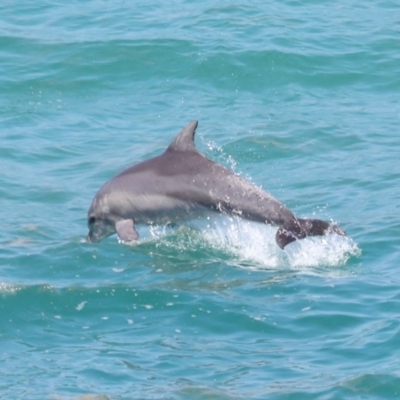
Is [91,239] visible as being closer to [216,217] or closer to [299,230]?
[216,217]

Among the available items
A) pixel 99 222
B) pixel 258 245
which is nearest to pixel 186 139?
pixel 258 245

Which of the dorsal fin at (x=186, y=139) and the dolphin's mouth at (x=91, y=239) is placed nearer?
the dorsal fin at (x=186, y=139)

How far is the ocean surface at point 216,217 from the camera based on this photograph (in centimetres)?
995

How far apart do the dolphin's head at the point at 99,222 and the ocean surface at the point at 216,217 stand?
0.60 ft

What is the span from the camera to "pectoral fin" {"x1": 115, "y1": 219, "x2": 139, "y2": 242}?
12.6 m

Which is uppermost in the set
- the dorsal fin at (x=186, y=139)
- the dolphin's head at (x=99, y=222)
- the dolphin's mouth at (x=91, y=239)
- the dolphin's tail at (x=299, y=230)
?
the dorsal fin at (x=186, y=139)

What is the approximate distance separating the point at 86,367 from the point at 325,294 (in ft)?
9.68

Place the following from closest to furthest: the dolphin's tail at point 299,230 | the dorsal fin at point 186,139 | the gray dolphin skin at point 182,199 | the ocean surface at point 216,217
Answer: the ocean surface at point 216,217, the dolphin's tail at point 299,230, the gray dolphin skin at point 182,199, the dorsal fin at point 186,139

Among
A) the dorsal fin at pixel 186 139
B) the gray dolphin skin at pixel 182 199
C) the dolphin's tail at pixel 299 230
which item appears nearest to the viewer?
the dolphin's tail at pixel 299 230

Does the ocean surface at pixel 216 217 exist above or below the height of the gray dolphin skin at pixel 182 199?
below

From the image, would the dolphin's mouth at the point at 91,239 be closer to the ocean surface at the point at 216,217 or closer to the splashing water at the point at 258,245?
the ocean surface at the point at 216,217

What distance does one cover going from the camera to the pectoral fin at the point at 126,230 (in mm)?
12594

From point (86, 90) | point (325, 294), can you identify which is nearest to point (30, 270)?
point (325, 294)

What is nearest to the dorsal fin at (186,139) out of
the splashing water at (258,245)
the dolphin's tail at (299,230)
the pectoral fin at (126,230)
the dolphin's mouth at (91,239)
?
the splashing water at (258,245)
